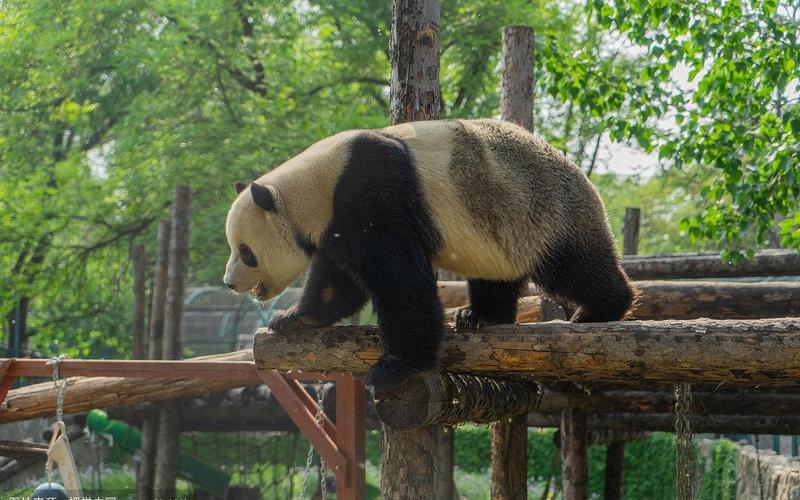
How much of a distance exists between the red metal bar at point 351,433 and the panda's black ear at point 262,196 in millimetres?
1428

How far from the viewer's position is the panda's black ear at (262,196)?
14.8 feet

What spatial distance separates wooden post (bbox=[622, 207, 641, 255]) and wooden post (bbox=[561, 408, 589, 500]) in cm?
410

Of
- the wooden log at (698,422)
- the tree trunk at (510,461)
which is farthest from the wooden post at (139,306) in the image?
the tree trunk at (510,461)

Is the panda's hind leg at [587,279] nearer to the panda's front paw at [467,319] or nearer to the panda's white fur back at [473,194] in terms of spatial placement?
the panda's white fur back at [473,194]

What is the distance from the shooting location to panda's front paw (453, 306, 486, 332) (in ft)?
16.2

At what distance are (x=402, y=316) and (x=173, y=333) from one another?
766 centimetres

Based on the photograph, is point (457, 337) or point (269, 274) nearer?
point (457, 337)

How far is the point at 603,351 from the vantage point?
3.97m

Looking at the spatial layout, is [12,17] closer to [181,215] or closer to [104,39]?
[104,39]

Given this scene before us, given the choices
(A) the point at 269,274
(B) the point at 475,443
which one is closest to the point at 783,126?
(A) the point at 269,274

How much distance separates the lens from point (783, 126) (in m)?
6.71

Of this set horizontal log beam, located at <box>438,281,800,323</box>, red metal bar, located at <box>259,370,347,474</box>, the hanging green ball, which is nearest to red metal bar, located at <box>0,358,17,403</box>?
the hanging green ball

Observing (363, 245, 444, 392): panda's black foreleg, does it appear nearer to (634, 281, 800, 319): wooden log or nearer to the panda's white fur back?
the panda's white fur back

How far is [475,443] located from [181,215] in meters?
7.12
